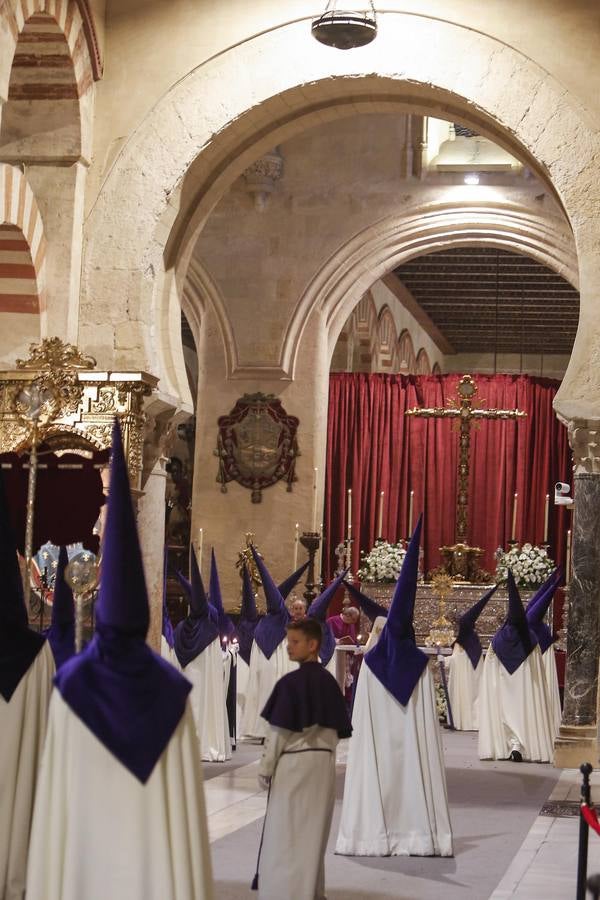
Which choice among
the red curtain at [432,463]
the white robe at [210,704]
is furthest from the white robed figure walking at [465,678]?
the red curtain at [432,463]

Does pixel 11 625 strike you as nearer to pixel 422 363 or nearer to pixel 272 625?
pixel 272 625

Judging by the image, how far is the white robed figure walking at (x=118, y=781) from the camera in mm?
3912

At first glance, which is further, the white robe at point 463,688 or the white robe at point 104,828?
the white robe at point 463,688

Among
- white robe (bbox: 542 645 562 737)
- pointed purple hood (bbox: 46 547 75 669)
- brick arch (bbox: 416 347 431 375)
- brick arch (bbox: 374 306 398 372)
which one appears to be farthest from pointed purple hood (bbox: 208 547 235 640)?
brick arch (bbox: 416 347 431 375)

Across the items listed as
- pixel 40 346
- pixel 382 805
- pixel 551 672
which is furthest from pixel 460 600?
pixel 382 805

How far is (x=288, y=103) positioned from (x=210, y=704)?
15.6 feet

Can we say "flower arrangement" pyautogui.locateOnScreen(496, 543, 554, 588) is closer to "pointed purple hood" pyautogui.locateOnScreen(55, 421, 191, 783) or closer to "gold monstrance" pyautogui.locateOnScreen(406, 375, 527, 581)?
"gold monstrance" pyautogui.locateOnScreen(406, 375, 527, 581)

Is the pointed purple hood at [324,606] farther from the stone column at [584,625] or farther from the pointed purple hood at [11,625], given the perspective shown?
the pointed purple hood at [11,625]

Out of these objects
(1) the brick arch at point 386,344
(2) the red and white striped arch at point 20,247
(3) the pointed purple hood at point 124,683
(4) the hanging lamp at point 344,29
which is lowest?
(3) the pointed purple hood at point 124,683

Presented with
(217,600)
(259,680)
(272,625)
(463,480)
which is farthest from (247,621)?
(463,480)

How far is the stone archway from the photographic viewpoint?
9992 millimetres

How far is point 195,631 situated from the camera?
1062 cm

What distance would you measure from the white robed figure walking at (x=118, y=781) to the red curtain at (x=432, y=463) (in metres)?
14.8

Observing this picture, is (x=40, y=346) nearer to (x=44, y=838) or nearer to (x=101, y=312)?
(x=101, y=312)
